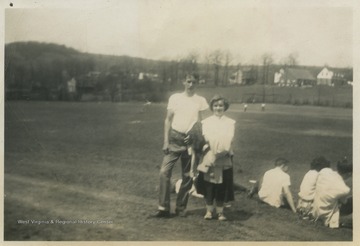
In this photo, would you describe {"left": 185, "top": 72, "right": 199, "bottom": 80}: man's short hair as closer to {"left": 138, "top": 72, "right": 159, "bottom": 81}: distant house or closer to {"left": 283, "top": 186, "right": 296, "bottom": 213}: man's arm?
{"left": 138, "top": 72, "right": 159, "bottom": 81}: distant house

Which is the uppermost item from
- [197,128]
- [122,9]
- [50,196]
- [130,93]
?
[122,9]

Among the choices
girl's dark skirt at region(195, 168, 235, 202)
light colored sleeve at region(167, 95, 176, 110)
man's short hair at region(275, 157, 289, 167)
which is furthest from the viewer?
man's short hair at region(275, 157, 289, 167)

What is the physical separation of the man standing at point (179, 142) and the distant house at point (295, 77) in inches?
34.2

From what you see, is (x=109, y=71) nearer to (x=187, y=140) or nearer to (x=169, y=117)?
(x=169, y=117)

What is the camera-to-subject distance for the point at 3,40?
481cm

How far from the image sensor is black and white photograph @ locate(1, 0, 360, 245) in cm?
461

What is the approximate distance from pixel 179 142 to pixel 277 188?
3.46 ft

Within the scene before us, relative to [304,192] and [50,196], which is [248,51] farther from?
[50,196]

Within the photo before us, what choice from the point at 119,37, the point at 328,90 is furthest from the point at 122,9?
the point at 328,90

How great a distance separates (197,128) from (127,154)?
771 millimetres

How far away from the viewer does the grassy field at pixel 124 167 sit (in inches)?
180

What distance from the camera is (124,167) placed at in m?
4.75

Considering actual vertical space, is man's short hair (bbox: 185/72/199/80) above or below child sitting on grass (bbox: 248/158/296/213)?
above

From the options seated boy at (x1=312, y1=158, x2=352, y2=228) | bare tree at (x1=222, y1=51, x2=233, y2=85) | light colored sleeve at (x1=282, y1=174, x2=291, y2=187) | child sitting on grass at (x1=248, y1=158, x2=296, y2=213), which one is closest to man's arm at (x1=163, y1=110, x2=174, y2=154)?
bare tree at (x1=222, y1=51, x2=233, y2=85)
